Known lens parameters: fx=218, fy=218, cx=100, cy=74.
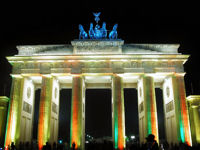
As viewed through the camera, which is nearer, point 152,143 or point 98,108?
point 152,143

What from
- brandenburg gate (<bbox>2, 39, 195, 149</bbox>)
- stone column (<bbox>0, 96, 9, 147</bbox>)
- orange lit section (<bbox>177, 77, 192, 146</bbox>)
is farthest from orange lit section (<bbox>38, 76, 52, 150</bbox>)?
orange lit section (<bbox>177, 77, 192, 146</bbox>)

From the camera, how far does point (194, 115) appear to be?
37.7m

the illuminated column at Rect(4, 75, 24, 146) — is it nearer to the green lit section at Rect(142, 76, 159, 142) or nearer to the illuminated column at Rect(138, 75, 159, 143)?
the illuminated column at Rect(138, 75, 159, 143)

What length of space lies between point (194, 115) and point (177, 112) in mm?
5973

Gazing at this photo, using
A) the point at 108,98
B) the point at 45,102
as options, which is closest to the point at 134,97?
the point at 108,98

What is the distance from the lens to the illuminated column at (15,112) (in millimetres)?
32594

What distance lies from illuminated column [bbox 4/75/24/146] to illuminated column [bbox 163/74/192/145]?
24115mm

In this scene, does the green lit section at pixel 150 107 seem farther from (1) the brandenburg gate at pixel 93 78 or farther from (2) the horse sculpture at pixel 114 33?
(2) the horse sculpture at pixel 114 33

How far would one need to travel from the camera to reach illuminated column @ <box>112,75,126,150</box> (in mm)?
32219

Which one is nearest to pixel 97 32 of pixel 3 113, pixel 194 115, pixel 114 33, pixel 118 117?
pixel 114 33

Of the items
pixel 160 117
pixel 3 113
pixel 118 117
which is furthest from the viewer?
pixel 160 117

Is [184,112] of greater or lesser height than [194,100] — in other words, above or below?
below

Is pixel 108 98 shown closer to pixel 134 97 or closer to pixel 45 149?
pixel 134 97

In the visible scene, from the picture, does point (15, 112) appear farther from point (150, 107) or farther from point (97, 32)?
point (150, 107)
